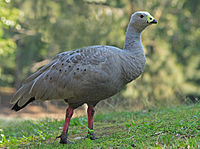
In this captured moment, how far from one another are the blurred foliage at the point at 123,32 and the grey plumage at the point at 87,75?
7279 millimetres

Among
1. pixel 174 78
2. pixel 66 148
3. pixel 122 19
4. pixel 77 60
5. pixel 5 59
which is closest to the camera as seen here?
pixel 66 148

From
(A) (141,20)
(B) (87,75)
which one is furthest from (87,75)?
(A) (141,20)

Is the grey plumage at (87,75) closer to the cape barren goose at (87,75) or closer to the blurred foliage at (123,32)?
the cape barren goose at (87,75)

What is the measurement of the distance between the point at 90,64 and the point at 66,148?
1533 millimetres

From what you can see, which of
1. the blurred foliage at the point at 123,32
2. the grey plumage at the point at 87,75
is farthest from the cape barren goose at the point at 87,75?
the blurred foliage at the point at 123,32

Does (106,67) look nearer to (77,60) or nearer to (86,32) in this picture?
(77,60)

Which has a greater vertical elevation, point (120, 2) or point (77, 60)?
point (120, 2)

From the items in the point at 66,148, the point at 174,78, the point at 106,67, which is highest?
the point at 106,67

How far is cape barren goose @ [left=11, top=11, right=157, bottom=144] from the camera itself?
548 cm

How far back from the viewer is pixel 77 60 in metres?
5.69

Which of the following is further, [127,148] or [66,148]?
[66,148]

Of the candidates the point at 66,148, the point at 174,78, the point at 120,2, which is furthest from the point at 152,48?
the point at 66,148

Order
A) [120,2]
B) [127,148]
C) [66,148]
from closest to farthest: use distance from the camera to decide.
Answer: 1. [127,148]
2. [66,148]
3. [120,2]

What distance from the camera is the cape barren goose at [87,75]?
548 centimetres
